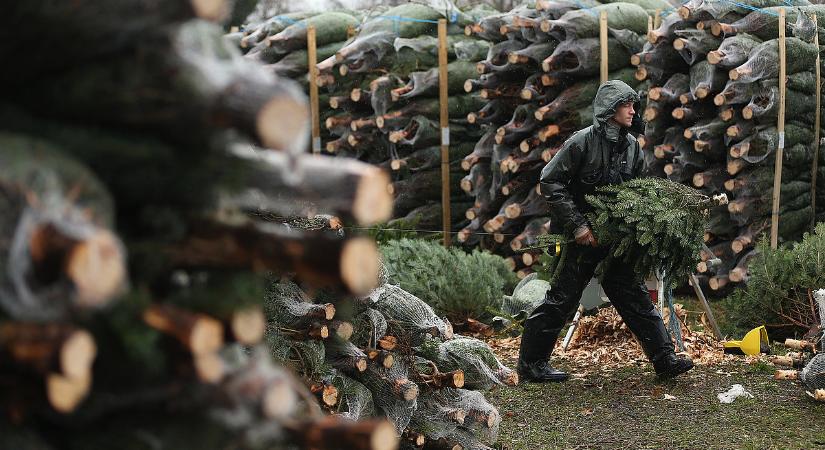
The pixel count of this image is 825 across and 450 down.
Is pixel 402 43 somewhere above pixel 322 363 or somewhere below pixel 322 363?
below

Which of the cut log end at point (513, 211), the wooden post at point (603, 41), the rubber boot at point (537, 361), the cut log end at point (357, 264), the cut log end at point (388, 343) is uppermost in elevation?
the cut log end at point (357, 264)

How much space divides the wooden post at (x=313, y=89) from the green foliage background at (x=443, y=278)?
14.1 ft

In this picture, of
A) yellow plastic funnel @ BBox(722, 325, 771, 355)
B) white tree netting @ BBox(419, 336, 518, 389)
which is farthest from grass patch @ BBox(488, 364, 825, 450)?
white tree netting @ BBox(419, 336, 518, 389)

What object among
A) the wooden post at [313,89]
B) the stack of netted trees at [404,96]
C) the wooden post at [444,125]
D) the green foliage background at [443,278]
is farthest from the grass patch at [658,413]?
the wooden post at [313,89]

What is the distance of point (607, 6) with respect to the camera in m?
11.7

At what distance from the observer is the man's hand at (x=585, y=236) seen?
7184mm

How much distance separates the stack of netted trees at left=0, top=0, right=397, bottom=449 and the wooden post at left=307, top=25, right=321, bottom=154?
11.2 metres

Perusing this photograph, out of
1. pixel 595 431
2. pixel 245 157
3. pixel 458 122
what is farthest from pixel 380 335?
pixel 458 122

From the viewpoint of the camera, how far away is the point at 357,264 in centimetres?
204

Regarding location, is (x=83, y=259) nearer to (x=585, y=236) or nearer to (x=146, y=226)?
(x=146, y=226)

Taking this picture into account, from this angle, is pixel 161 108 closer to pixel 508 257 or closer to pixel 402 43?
pixel 508 257

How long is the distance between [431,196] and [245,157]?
10.9 metres

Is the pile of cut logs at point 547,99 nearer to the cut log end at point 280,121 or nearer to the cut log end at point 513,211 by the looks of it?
the cut log end at point 513,211

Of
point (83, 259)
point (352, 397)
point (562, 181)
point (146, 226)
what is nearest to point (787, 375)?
point (562, 181)
